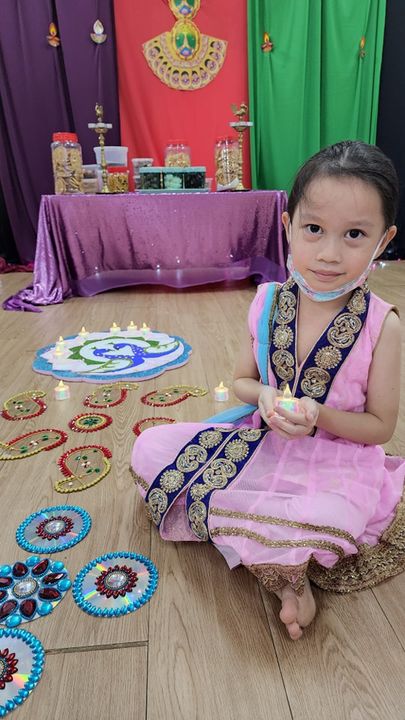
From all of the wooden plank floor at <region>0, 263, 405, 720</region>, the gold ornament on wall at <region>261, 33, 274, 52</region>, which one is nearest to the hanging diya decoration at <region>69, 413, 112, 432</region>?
the wooden plank floor at <region>0, 263, 405, 720</region>

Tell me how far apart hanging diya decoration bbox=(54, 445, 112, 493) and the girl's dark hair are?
31.0 inches

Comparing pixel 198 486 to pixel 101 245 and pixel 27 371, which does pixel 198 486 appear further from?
pixel 101 245

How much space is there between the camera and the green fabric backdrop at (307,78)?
3.87 metres

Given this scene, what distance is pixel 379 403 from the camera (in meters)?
0.90

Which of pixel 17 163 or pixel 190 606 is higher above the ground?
pixel 17 163

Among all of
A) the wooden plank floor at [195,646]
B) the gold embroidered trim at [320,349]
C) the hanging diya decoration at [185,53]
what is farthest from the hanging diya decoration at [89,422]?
the hanging diya decoration at [185,53]

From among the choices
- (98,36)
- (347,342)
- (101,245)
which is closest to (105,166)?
(101,245)

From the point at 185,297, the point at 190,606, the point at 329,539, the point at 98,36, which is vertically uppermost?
the point at 98,36

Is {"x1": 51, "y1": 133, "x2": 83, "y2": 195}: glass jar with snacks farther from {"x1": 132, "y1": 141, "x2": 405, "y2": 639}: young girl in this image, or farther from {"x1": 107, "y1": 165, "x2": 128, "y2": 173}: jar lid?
{"x1": 132, "y1": 141, "x2": 405, "y2": 639}: young girl

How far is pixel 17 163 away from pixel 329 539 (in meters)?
3.92

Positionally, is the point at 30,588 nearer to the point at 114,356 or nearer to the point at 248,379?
the point at 248,379

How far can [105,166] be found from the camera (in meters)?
3.24

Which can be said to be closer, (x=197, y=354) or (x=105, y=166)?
(x=197, y=354)

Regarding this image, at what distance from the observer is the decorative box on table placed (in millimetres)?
3189
